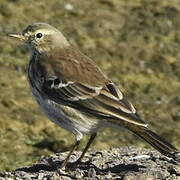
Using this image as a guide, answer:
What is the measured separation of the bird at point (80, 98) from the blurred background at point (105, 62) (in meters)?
2.89

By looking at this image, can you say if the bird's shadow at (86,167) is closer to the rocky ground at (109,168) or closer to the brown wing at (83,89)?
the rocky ground at (109,168)

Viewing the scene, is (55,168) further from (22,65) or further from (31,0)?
(31,0)

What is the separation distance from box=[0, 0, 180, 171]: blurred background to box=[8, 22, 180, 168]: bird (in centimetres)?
289

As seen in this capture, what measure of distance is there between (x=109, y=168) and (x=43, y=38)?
1.78m

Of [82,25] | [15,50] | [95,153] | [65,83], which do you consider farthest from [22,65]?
[65,83]

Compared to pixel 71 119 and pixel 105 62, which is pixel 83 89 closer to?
pixel 71 119

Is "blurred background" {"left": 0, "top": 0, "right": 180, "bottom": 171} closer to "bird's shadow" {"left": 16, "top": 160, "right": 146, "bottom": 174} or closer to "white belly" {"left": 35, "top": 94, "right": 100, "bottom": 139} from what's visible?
"bird's shadow" {"left": 16, "top": 160, "right": 146, "bottom": 174}

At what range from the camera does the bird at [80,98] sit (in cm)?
855

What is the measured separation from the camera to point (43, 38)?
9.79 metres

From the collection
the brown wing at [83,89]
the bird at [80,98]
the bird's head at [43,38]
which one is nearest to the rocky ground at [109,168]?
the bird at [80,98]

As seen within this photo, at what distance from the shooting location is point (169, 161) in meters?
9.61

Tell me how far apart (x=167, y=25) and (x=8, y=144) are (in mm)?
6292

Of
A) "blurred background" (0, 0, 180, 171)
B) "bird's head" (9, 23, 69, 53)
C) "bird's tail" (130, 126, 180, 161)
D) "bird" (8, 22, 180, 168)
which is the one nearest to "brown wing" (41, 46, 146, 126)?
"bird" (8, 22, 180, 168)

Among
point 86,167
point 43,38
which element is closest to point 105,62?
point 43,38
